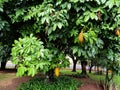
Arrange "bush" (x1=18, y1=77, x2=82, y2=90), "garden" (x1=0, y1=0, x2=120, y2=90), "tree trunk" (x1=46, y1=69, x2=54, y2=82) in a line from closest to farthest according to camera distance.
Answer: "garden" (x1=0, y1=0, x2=120, y2=90)
"bush" (x1=18, y1=77, x2=82, y2=90)
"tree trunk" (x1=46, y1=69, x2=54, y2=82)

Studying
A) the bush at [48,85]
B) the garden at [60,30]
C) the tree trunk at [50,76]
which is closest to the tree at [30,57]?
the garden at [60,30]

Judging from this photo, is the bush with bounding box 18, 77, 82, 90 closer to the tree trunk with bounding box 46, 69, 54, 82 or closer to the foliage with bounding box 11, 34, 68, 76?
the tree trunk with bounding box 46, 69, 54, 82

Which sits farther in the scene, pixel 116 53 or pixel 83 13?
pixel 116 53

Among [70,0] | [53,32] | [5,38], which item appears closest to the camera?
[70,0]

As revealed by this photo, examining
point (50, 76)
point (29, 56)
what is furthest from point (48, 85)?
point (29, 56)

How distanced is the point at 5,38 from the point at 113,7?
3.67 m

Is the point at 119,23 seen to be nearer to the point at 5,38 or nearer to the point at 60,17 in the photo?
the point at 60,17

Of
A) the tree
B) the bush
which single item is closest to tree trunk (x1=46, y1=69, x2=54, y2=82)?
the bush

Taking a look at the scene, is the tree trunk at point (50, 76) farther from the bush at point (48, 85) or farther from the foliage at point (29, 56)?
the foliage at point (29, 56)

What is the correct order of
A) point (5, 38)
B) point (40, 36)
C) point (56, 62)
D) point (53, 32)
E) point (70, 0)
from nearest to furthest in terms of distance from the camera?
point (70, 0), point (53, 32), point (56, 62), point (40, 36), point (5, 38)

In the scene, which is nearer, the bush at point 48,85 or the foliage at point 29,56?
the foliage at point 29,56

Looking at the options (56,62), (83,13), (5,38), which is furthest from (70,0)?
(5,38)

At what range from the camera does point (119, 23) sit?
659 cm

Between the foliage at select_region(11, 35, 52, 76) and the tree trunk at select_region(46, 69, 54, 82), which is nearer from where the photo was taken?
the foliage at select_region(11, 35, 52, 76)
